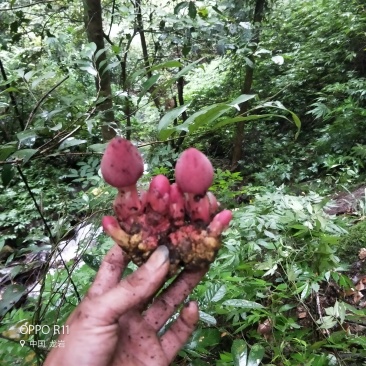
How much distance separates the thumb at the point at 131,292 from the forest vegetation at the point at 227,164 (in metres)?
0.27

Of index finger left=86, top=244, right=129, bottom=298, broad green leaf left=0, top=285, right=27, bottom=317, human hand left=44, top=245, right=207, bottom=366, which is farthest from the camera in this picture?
broad green leaf left=0, top=285, right=27, bottom=317

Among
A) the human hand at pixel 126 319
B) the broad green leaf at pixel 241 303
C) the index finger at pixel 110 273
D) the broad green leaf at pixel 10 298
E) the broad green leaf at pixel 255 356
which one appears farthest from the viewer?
the broad green leaf at pixel 241 303

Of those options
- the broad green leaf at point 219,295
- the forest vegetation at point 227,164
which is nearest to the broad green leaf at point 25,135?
the forest vegetation at point 227,164

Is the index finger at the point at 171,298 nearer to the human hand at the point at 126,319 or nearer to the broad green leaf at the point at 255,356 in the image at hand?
the human hand at the point at 126,319

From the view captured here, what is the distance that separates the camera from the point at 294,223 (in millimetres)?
1597

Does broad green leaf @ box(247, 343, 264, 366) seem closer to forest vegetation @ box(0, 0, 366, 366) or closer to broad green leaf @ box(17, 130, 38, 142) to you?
forest vegetation @ box(0, 0, 366, 366)

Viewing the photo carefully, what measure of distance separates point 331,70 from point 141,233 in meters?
4.60

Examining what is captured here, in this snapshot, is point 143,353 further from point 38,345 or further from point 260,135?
point 260,135

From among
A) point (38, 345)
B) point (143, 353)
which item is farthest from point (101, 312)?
point (38, 345)

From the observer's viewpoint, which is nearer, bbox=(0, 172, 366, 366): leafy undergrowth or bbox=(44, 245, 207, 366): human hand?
bbox=(44, 245, 207, 366): human hand

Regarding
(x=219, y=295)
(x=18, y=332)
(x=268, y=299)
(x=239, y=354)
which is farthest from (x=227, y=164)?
(x=18, y=332)

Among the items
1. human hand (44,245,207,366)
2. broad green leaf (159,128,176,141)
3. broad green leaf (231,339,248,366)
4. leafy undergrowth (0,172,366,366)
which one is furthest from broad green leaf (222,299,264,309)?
broad green leaf (159,128,176,141)

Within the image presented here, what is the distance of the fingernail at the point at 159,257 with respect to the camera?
0.74 metres

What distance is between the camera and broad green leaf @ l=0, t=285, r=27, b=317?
3.01ft
